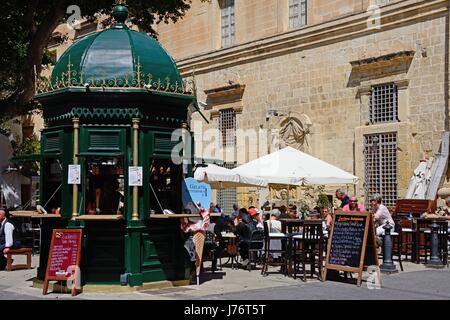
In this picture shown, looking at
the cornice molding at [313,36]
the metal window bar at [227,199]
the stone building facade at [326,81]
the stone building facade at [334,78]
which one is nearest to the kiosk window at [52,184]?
the stone building facade at [326,81]

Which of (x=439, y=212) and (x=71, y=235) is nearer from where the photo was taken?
(x=71, y=235)

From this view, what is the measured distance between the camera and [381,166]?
22844 millimetres

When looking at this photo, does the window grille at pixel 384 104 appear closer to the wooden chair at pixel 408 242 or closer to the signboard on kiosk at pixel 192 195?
the wooden chair at pixel 408 242

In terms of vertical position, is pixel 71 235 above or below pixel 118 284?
above

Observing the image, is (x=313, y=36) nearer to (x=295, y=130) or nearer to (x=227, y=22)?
(x=295, y=130)

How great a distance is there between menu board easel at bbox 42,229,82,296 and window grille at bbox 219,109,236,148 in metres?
18.3

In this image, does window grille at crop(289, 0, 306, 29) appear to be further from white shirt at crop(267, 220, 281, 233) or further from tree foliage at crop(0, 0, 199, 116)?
white shirt at crop(267, 220, 281, 233)

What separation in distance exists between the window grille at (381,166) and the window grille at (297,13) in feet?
18.6

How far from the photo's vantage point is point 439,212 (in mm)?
19938

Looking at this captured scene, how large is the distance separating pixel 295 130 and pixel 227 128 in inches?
181

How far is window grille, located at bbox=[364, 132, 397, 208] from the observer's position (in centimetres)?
2245
